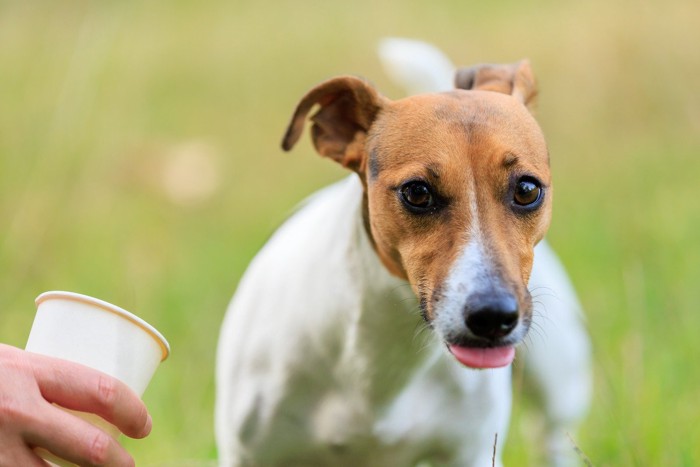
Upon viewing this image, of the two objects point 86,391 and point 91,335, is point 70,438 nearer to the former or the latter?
point 86,391

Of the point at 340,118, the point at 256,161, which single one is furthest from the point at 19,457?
the point at 256,161

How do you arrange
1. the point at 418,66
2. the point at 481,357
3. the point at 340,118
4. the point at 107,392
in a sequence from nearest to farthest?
the point at 107,392 < the point at 481,357 < the point at 340,118 < the point at 418,66

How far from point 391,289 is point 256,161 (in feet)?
15.6

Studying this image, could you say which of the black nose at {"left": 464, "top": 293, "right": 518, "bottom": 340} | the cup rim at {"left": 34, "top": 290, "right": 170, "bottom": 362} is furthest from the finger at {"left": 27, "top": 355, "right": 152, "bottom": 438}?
the black nose at {"left": 464, "top": 293, "right": 518, "bottom": 340}

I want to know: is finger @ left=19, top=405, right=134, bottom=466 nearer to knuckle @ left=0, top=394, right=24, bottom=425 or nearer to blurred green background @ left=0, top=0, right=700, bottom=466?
knuckle @ left=0, top=394, right=24, bottom=425

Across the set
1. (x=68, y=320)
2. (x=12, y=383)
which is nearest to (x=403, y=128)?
(x=68, y=320)

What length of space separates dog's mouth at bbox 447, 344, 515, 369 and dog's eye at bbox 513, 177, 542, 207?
1.15ft

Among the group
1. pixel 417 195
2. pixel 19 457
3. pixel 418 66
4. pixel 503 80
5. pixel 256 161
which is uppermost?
pixel 503 80

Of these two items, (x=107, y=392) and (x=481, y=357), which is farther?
(x=481, y=357)

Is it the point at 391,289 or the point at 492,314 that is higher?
the point at 492,314

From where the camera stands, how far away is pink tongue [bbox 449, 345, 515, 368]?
8.11 ft

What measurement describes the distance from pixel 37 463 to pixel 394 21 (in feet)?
21.7

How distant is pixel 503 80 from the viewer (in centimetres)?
308

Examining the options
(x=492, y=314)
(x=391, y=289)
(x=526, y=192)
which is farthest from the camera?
(x=391, y=289)
